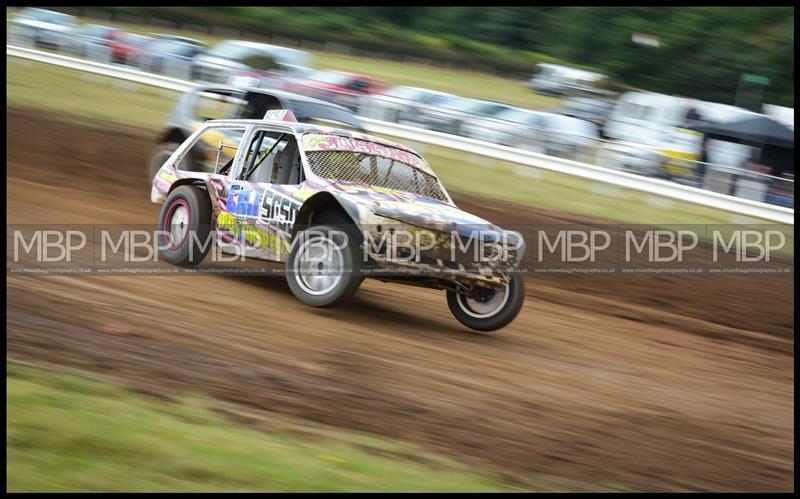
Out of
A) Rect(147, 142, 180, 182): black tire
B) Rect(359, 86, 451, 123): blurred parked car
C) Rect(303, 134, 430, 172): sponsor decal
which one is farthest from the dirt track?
Rect(359, 86, 451, 123): blurred parked car

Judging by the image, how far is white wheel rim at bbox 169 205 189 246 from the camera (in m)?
9.98

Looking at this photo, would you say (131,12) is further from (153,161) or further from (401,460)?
(401,460)

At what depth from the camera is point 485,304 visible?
8.98 metres

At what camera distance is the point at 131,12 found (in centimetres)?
4272

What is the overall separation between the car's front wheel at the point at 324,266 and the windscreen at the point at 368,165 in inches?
31.9

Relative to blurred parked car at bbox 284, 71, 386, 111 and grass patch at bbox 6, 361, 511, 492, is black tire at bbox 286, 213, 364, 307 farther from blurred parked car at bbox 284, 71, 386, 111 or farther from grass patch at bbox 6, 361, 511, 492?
blurred parked car at bbox 284, 71, 386, 111

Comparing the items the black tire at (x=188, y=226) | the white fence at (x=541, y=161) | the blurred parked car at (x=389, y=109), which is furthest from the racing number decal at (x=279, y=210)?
the blurred parked car at (x=389, y=109)

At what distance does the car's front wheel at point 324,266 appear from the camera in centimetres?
819

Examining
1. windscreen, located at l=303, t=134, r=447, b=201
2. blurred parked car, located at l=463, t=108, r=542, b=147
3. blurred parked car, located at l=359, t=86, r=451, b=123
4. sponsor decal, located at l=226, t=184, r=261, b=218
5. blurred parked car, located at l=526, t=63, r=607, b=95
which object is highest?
blurred parked car, located at l=526, t=63, r=607, b=95

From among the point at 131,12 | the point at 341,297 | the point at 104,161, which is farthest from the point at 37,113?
the point at 131,12

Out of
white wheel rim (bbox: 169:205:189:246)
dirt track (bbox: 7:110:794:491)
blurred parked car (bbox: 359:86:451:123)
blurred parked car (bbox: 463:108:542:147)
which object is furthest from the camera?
blurred parked car (bbox: 359:86:451:123)

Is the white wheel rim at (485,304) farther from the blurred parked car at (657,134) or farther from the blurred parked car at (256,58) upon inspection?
the blurred parked car at (256,58)

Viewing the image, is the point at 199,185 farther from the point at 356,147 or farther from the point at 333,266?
the point at 333,266

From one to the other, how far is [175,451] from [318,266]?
3717 mm
